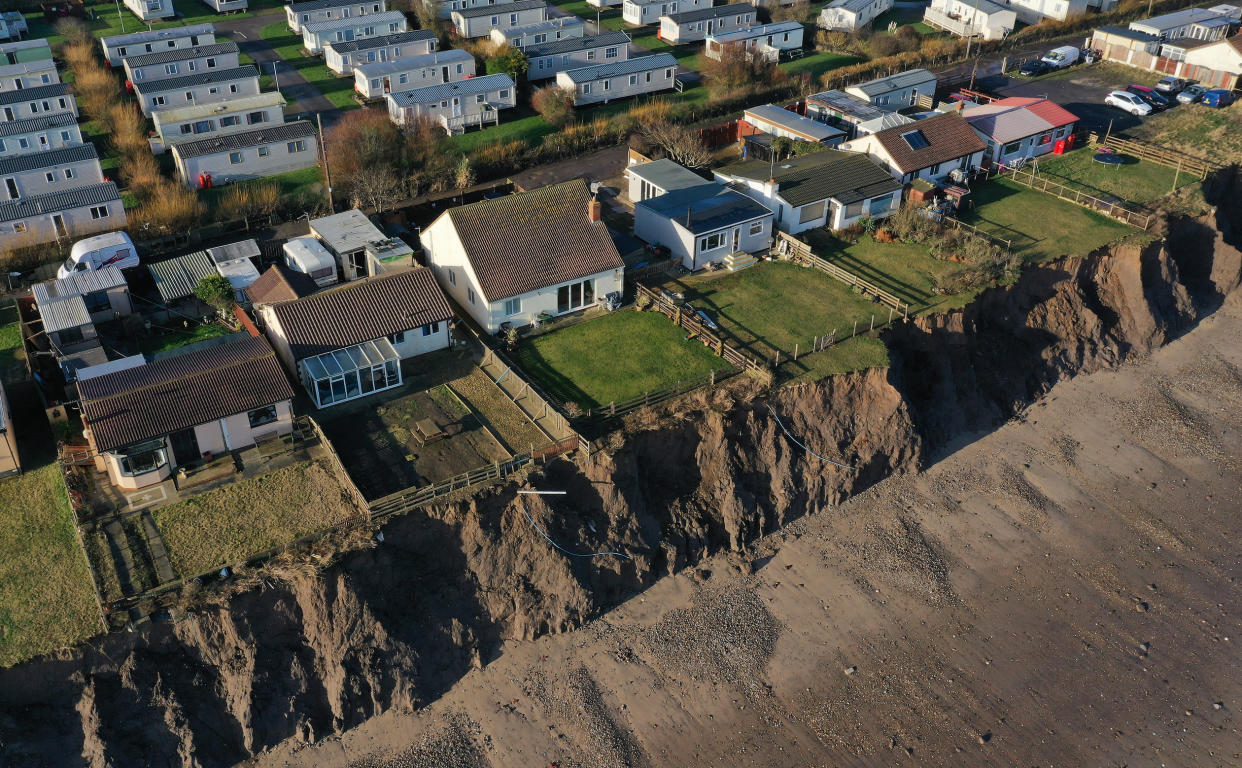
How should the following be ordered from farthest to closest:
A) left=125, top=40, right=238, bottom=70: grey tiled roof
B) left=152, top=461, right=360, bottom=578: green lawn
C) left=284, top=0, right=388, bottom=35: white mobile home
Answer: left=284, top=0, right=388, bottom=35: white mobile home, left=125, top=40, right=238, bottom=70: grey tiled roof, left=152, top=461, right=360, bottom=578: green lawn

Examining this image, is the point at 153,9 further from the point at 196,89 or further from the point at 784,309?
the point at 784,309

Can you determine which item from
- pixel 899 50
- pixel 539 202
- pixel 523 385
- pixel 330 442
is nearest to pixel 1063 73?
pixel 899 50

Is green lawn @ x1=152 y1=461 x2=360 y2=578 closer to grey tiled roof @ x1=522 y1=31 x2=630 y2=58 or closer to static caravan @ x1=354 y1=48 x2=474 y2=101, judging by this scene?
static caravan @ x1=354 y1=48 x2=474 y2=101

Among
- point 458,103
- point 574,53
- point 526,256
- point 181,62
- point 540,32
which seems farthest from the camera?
point 540,32

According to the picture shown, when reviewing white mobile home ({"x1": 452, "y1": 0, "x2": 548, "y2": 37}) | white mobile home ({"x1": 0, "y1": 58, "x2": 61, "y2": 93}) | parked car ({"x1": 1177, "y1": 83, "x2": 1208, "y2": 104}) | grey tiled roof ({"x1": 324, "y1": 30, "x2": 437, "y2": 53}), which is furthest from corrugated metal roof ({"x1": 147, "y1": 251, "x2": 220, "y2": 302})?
parked car ({"x1": 1177, "y1": 83, "x2": 1208, "y2": 104})

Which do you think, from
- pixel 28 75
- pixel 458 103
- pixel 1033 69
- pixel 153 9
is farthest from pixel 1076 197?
pixel 153 9

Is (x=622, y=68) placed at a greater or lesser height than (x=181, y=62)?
lesser
